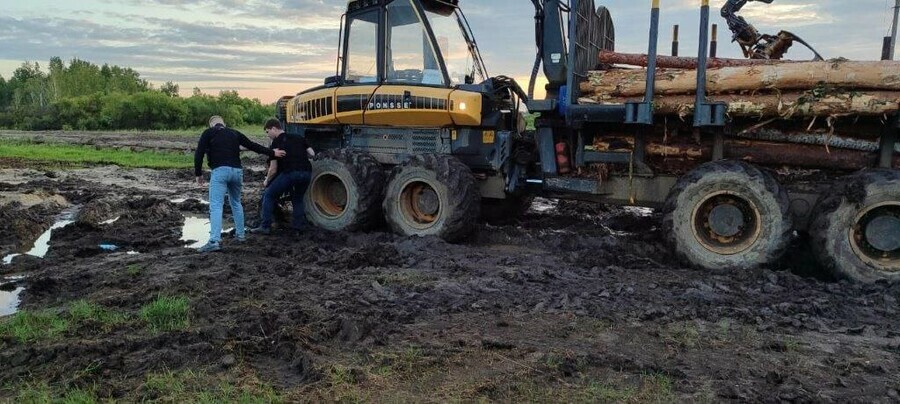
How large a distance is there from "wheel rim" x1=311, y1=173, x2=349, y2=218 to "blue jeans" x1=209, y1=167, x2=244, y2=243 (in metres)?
1.08

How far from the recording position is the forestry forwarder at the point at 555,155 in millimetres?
7230

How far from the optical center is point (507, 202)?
1088cm

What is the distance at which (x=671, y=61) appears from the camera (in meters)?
8.09

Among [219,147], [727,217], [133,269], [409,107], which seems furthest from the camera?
[409,107]

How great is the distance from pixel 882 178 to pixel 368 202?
Result: 587 cm

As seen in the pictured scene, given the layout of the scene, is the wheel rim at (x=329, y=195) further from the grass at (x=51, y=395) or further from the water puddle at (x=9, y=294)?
the grass at (x=51, y=395)

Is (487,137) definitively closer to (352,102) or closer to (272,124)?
(352,102)

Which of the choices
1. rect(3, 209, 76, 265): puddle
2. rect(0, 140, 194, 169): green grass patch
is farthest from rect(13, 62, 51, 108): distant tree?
rect(3, 209, 76, 265): puddle

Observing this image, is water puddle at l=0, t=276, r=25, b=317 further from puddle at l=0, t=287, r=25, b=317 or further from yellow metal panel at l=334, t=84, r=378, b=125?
yellow metal panel at l=334, t=84, r=378, b=125

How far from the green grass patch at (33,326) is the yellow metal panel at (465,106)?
4936 mm

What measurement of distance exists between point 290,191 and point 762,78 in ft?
20.1

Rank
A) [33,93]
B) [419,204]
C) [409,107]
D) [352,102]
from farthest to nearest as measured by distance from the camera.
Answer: [33,93] < [352,102] < [419,204] < [409,107]

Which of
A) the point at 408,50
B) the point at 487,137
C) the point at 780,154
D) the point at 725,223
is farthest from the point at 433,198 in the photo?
the point at 780,154

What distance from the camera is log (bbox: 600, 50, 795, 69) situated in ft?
25.5
